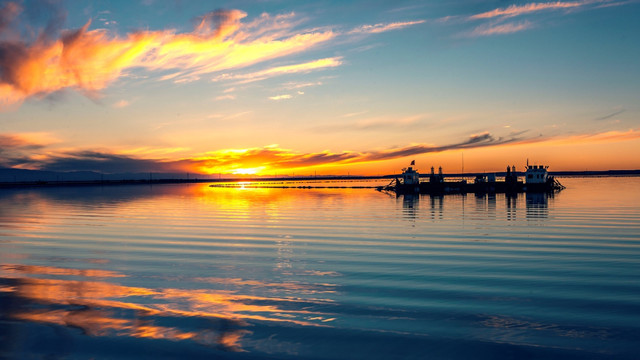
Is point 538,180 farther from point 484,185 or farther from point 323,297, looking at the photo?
point 323,297

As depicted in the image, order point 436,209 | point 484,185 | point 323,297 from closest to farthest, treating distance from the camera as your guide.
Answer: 1. point 323,297
2. point 436,209
3. point 484,185

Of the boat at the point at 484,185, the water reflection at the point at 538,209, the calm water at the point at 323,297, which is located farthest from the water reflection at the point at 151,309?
the boat at the point at 484,185

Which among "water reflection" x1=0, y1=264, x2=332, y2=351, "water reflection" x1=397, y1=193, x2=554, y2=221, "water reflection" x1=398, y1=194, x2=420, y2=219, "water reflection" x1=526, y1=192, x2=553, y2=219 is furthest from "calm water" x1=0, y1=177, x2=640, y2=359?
"water reflection" x1=398, y1=194, x2=420, y2=219

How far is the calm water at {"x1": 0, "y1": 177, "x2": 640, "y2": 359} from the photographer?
362 inches

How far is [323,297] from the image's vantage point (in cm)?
1312

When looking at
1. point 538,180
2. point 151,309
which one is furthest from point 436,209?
point 538,180

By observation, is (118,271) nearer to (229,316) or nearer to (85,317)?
(85,317)

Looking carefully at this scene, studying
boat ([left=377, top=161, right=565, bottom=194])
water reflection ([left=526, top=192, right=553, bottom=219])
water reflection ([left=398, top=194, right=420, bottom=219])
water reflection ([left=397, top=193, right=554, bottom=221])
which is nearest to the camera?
water reflection ([left=526, top=192, right=553, bottom=219])

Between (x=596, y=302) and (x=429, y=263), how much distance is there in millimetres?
6694

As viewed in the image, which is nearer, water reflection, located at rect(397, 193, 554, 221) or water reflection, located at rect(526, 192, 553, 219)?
water reflection, located at rect(526, 192, 553, 219)

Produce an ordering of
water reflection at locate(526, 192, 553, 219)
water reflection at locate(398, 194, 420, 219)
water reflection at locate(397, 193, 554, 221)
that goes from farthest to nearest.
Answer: water reflection at locate(398, 194, 420, 219) → water reflection at locate(397, 193, 554, 221) → water reflection at locate(526, 192, 553, 219)

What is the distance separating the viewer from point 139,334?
9883 millimetres

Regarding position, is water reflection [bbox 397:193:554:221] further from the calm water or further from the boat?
the boat

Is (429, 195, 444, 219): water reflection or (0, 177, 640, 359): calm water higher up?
(429, 195, 444, 219): water reflection
